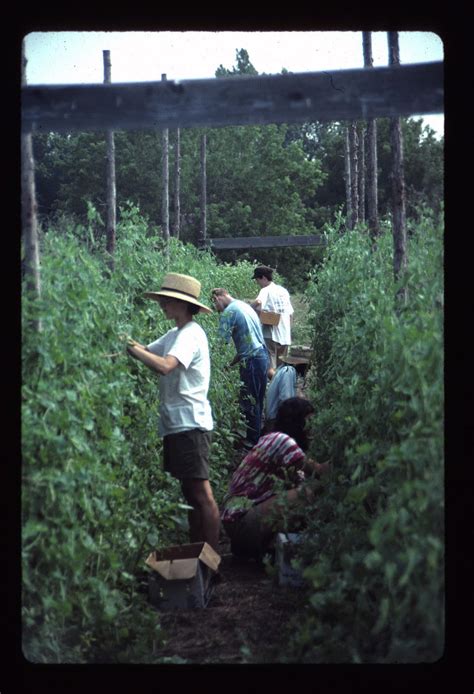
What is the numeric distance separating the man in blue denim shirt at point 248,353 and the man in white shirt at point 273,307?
5.28 feet

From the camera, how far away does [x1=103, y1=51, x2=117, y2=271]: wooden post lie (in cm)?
743

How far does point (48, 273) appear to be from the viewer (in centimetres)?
428

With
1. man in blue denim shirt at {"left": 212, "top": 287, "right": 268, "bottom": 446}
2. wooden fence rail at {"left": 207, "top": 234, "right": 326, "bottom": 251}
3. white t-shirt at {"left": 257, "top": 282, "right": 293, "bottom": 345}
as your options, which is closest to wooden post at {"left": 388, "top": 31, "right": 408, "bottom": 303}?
man in blue denim shirt at {"left": 212, "top": 287, "right": 268, "bottom": 446}

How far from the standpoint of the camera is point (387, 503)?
4051 millimetres

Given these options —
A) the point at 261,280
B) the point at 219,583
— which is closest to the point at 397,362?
the point at 219,583

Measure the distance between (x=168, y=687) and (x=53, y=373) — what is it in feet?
4.94

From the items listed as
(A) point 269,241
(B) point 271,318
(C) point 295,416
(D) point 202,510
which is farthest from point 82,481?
(A) point 269,241

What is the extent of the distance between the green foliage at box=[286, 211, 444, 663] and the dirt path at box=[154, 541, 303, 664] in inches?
11.0

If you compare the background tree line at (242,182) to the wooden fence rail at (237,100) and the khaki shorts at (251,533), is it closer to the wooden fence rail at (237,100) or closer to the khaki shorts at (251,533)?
the khaki shorts at (251,533)

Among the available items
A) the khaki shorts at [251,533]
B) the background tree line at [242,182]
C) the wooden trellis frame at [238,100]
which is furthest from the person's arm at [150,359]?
the background tree line at [242,182]

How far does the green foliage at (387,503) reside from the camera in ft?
10.7

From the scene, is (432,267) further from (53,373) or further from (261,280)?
(261,280)

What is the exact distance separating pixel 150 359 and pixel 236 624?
1572 mm

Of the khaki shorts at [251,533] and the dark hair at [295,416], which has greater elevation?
the dark hair at [295,416]
